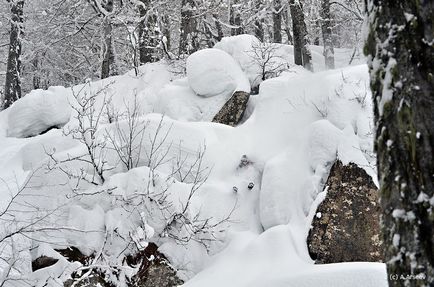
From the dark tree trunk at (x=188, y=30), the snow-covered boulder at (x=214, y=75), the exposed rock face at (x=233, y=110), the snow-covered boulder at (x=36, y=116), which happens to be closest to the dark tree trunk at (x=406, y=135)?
the exposed rock face at (x=233, y=110)

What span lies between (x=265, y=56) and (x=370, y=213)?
225 inches

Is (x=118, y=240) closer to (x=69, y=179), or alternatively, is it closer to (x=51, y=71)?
(x=69, y=179)

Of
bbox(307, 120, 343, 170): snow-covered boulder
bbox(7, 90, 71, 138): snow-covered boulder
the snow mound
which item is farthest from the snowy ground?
bbox(7, 90, 71, 138): snow-covered boulder

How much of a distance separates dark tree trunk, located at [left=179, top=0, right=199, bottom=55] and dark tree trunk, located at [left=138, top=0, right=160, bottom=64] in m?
0.77

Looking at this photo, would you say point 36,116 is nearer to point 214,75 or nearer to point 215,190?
point 214,75

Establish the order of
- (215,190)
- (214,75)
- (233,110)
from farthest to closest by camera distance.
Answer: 1. (214,75)
2. (233,110)
3. (215,190)

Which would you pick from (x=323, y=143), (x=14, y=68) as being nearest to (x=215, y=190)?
(x=323, y=143)

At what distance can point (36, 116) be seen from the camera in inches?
421

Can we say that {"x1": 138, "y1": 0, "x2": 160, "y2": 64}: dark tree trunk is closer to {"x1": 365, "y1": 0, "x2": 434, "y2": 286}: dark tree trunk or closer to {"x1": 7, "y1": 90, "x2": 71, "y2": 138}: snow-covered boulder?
{"x1": 7, "y1": 90, "x2": 71, "y2": 138}: snow-covered boulder

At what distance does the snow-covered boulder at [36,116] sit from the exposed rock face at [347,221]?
707cm

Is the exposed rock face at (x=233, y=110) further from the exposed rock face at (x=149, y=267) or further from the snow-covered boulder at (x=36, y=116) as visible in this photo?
the snow-covered boulder at (x=36, y=116)

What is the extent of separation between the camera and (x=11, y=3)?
14.1 metres

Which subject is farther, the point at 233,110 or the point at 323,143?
the point at 233,110

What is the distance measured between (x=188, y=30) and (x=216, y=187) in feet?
23.7
